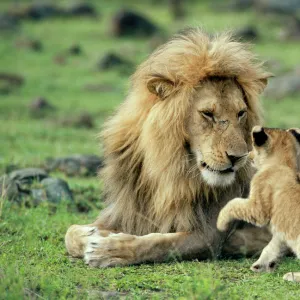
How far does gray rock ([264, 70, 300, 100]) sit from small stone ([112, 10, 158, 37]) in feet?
23.0

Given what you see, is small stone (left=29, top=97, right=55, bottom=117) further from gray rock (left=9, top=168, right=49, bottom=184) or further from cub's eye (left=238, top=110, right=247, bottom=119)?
cub's eye (left=238, top=110, right=247, bottom=119)

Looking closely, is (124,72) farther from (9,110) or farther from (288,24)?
(288,24)

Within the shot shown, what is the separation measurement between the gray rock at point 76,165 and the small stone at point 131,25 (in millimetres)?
13723

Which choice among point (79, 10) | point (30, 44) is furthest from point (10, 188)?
point (79, 10)

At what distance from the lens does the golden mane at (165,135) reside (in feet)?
16.2

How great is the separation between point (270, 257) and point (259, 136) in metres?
0.68

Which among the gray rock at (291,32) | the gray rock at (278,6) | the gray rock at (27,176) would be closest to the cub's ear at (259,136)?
the gray rock at (27,176)

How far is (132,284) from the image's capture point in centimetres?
431

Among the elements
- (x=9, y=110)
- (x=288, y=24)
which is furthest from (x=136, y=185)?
(x=288, y=24)

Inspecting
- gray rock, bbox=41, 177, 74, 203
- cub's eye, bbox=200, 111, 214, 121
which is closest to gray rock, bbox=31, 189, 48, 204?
gray rock, bbox=41, 177, 74, 203

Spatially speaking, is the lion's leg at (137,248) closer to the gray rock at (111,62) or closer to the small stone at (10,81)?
the small stone at (10,81)

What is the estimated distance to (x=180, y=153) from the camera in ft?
16.2

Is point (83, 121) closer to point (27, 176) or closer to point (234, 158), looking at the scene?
point (27, 176)

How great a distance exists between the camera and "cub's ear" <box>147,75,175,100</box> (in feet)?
16.2
